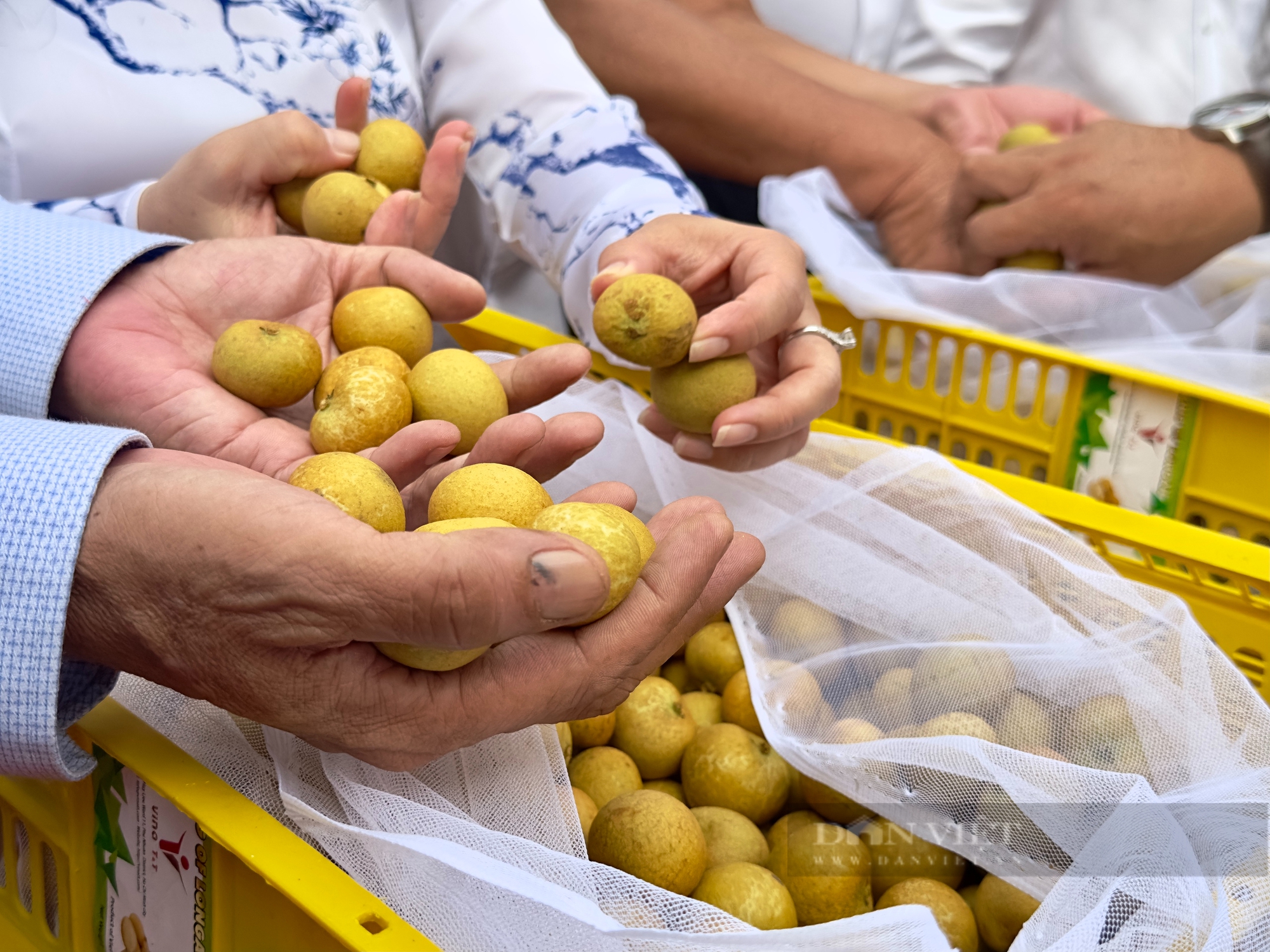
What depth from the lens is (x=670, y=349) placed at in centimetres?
139

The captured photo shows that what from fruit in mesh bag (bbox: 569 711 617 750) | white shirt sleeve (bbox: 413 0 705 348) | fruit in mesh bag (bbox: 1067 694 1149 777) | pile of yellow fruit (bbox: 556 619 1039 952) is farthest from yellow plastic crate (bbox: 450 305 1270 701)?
fruit in mesh bag (bbox: 569 711 617 750)

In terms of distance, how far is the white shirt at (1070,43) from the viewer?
8.86 ft

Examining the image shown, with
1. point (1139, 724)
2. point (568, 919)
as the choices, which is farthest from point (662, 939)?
point (1139, 724)

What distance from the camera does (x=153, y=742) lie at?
1.02m

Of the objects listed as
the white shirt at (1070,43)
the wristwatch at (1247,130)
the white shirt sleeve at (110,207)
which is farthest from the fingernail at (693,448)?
the white shirt at (1070,43)

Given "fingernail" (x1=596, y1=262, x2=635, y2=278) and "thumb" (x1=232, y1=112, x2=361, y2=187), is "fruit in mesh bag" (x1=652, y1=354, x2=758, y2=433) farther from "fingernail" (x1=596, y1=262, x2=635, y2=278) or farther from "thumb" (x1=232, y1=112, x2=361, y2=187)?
"thumb" (x1=232, y1=112, x2=361, y2=187)

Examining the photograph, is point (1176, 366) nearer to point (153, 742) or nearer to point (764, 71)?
point (764, 71)

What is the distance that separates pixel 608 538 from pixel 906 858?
644 millimetres

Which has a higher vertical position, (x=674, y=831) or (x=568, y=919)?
(x=568, y=919)

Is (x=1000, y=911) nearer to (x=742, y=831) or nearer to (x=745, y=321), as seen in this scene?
(x=742, y=831)

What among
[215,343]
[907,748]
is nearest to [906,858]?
[907,748]

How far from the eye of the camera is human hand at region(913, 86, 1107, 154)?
101 inches

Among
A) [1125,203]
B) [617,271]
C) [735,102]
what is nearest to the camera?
[617,271]

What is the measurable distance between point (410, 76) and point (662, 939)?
5.66ft
